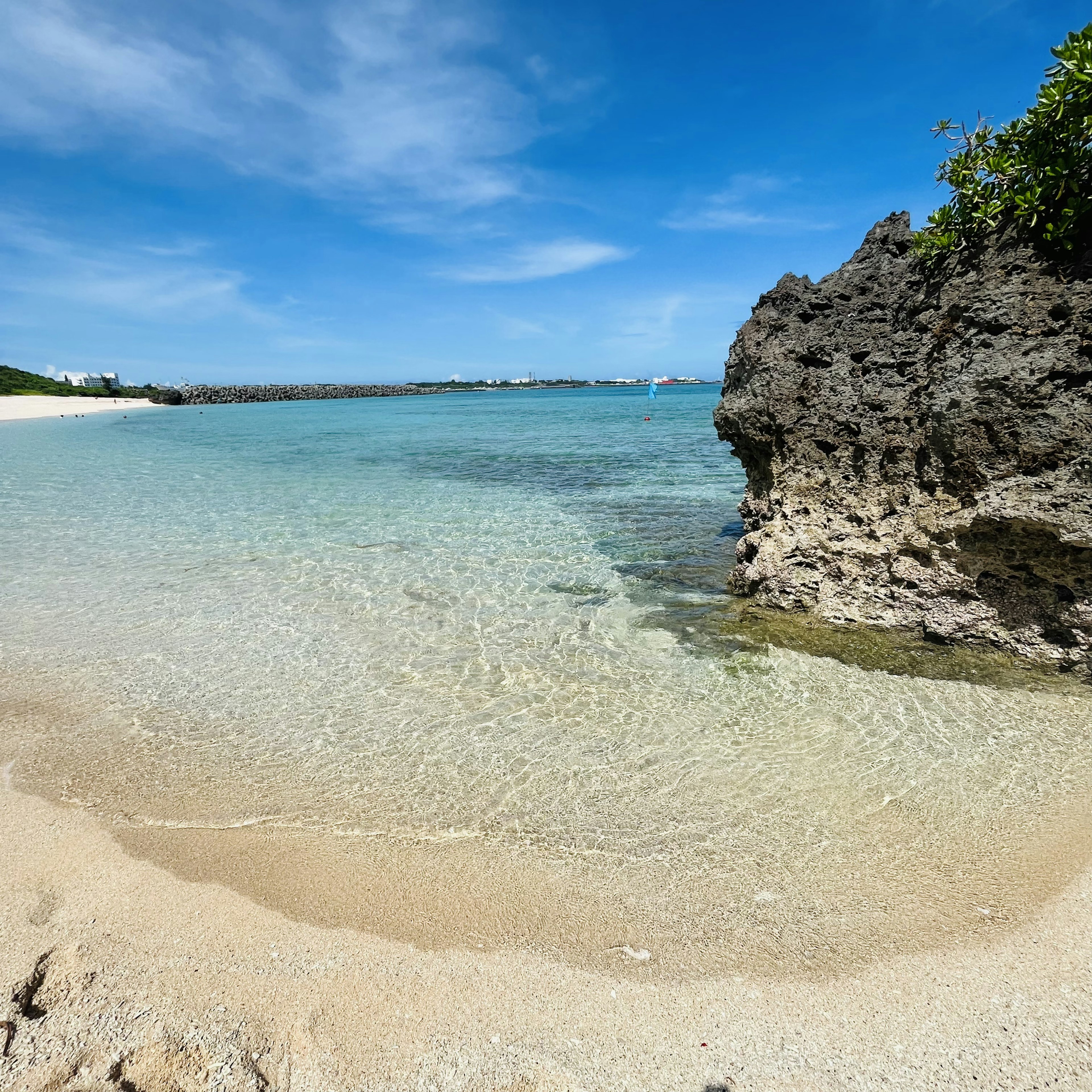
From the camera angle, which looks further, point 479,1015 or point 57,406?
point 57,406

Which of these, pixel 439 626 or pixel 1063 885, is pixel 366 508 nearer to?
pixel 439 626

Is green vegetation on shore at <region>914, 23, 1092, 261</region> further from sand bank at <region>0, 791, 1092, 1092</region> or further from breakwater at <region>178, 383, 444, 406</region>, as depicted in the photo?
breakwater at <region>178, 383, 444, 406</region>

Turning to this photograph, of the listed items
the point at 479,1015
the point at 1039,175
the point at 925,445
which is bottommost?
the point at 479,1015

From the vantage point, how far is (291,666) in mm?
6562

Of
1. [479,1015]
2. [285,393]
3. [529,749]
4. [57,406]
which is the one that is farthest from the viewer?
[285,393]

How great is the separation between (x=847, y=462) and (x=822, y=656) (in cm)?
229

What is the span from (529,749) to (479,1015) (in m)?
2.24

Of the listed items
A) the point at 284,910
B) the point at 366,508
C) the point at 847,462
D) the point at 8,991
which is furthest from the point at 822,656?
the point at 366,508

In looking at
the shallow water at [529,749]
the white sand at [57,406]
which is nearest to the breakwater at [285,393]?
the white sand at [57,406]

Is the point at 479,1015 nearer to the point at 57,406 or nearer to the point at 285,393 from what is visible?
the point at 57,406

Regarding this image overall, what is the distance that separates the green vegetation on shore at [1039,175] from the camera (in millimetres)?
5184

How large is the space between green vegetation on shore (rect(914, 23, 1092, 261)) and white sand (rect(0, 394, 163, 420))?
6620 cm

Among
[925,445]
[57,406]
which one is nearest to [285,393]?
[57,406]

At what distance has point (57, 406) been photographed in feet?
228
